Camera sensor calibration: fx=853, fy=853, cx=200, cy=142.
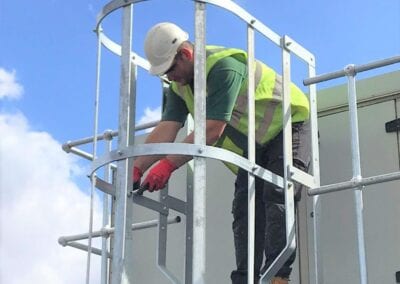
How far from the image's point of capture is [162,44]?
4898mm

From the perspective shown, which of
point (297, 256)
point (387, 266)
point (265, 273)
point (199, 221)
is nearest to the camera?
point (199, 221)

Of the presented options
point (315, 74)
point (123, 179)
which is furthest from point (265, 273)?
point (315, 74)

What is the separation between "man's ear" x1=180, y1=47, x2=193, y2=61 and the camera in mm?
4938

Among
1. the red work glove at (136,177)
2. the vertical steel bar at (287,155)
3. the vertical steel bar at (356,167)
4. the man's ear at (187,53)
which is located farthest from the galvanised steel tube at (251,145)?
the red work glove at (136,177)

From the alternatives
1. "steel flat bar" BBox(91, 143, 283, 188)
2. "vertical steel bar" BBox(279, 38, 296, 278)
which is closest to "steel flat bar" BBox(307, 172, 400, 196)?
"vertical steel bar" BBox(279, 38, 296, 278)

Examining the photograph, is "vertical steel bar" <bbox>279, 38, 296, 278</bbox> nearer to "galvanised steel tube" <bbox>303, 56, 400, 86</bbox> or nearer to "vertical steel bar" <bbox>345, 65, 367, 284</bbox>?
"galvanised steel tube" <bbox>303, 56, 400, 86</bbox>

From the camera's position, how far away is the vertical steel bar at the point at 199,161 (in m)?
4.16

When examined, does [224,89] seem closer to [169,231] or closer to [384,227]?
[384,227]

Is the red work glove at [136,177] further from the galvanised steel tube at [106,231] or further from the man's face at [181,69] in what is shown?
the man's face at [181,69]

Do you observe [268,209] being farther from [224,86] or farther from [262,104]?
[224,86]

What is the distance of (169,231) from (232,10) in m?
2.24

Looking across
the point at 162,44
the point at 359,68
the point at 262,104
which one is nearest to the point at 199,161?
the point at 162,44

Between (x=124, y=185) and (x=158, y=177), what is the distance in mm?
312

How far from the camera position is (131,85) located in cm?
466
